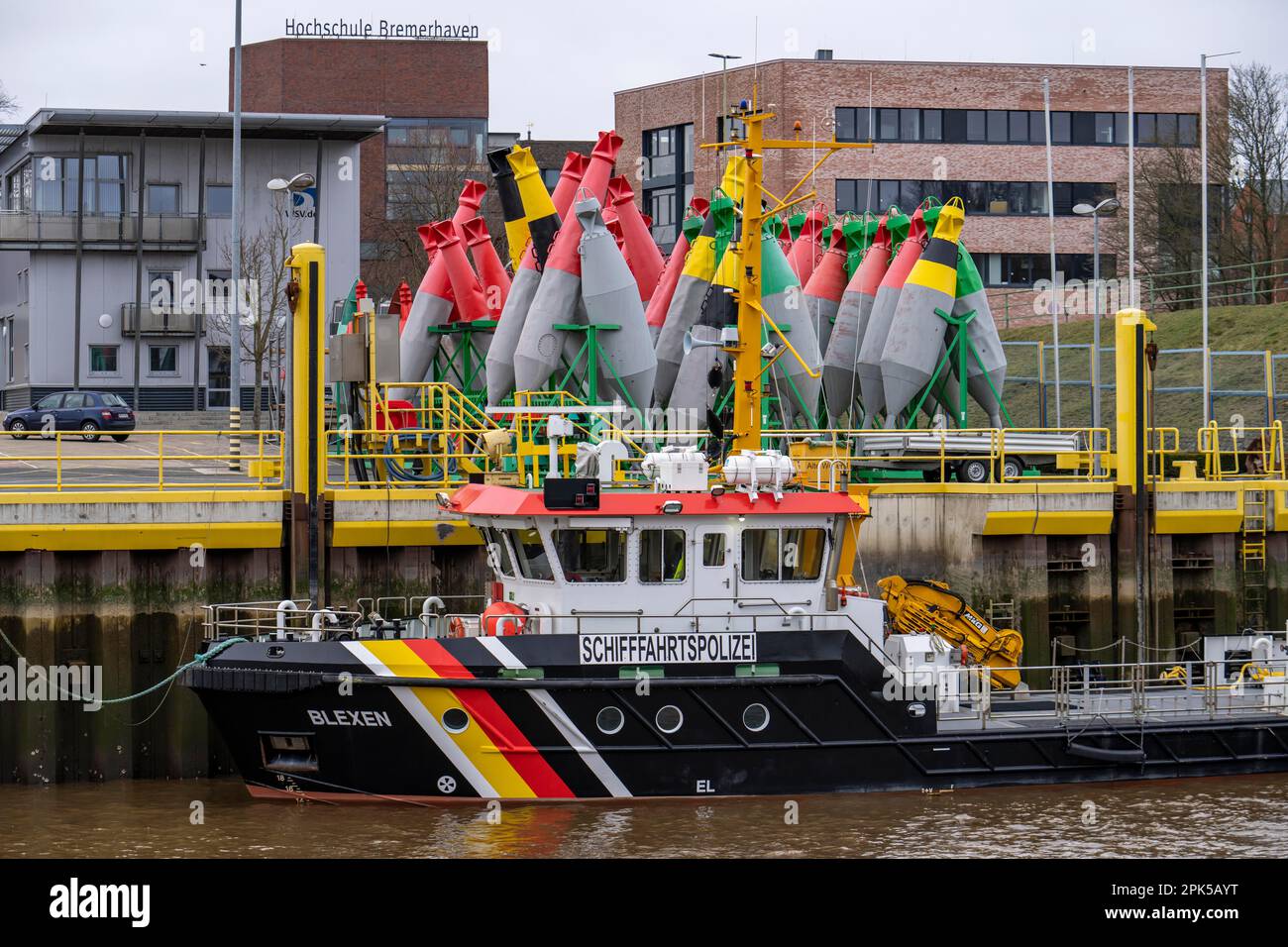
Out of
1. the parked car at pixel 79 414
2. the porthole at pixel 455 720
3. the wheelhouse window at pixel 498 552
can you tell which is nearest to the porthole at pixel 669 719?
the porthole at pixel 455 720

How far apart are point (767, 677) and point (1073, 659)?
24.4 feet

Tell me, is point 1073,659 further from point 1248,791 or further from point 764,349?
point 764,349

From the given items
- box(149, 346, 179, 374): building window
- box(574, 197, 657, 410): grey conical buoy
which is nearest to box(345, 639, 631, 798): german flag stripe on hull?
box(574, 197, 657, 410): grey conical buoy

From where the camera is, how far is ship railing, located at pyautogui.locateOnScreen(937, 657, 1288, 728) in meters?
19.8

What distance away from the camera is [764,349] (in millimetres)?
19031

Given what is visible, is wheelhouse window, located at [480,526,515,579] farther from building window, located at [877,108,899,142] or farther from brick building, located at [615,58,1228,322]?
building window, located at [877,108,899,142]

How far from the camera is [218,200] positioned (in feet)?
166

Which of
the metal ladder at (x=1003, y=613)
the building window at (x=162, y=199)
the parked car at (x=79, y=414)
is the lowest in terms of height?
the metal ladder at (x=1003, y=613)

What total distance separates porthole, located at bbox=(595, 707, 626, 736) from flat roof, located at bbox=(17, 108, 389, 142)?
108ft

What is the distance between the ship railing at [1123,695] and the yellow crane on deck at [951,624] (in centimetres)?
22

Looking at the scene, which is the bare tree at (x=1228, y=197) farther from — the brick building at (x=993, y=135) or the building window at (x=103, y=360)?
the building window at (x=103, y=360)

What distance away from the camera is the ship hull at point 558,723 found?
18.1 meters

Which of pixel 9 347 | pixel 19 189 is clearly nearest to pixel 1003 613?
pixel 19 189

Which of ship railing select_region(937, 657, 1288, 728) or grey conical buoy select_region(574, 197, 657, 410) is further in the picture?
grey conical buoy select_region(574, 197, 657, 410)
